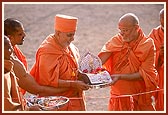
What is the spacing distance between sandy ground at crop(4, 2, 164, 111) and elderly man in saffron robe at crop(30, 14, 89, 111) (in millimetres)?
7622

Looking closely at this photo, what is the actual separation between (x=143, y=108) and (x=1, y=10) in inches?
78.2

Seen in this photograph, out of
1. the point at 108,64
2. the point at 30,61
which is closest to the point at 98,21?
the point at 30,61

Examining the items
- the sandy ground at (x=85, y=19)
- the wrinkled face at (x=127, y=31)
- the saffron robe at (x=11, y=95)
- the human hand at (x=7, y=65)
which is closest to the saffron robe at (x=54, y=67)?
the wrinkled face at (x=127, y=31)

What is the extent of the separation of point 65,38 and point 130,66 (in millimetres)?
844

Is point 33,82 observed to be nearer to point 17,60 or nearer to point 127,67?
point 17,60

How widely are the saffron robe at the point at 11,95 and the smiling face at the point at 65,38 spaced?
0.89 metres

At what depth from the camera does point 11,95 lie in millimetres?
5578

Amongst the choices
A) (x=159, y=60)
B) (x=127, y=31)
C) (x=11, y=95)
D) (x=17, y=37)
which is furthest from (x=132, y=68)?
(x=11, y=95)

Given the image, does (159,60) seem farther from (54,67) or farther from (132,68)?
(54,67)

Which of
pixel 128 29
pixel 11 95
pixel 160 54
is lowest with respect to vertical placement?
pixel 11 95

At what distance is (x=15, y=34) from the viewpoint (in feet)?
20.3

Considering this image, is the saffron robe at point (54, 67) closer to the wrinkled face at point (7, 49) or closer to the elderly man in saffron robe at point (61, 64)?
the elderly man in saffron robe at point (61, 64)

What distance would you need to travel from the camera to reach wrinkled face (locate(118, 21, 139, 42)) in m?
6.55

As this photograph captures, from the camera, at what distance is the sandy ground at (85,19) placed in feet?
49.9
